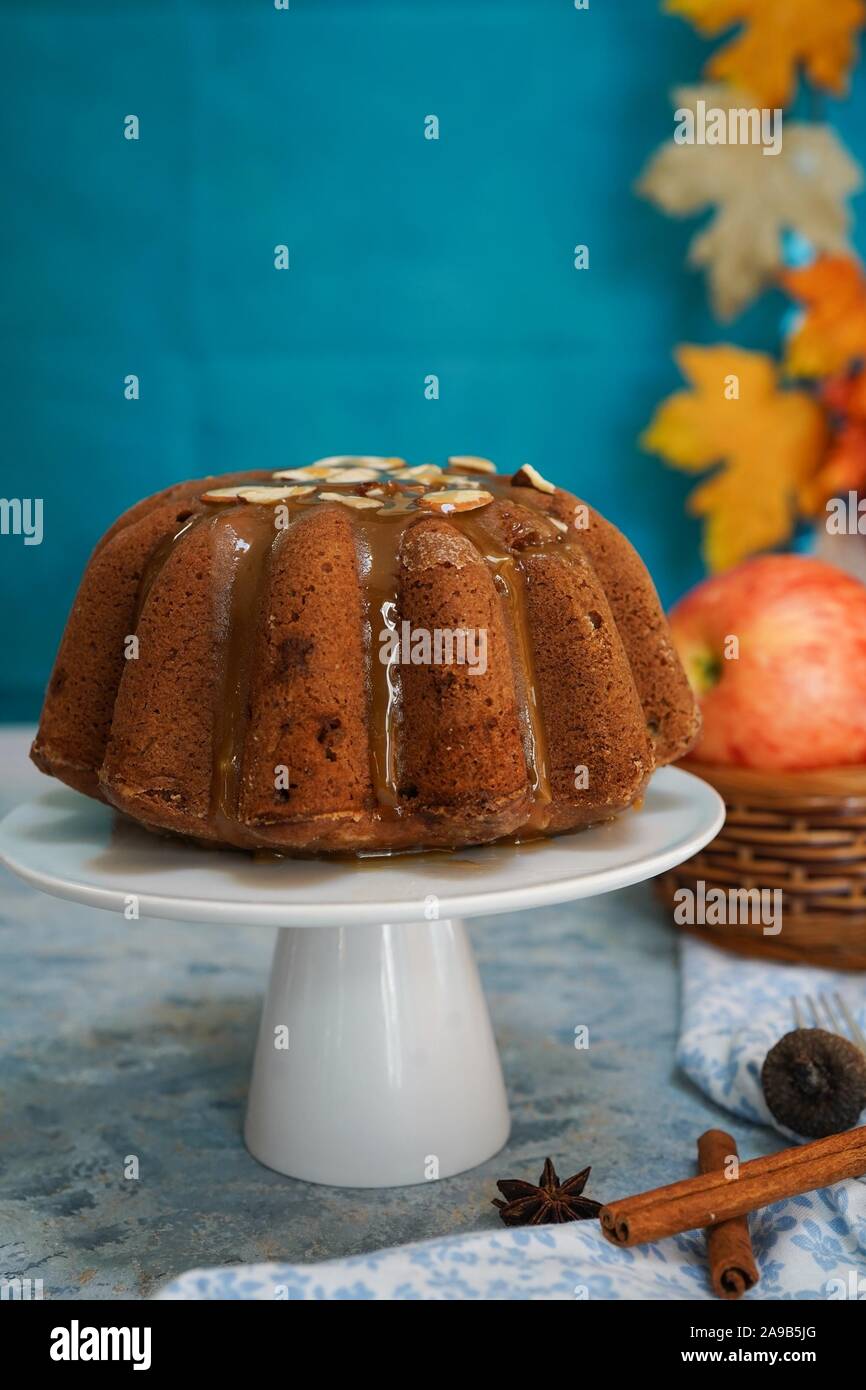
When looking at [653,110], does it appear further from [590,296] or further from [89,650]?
[89,650]

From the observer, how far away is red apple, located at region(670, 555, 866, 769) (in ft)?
5.50

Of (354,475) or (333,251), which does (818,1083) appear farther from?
(333,251)

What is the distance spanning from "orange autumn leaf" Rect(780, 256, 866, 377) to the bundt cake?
1.24 meters

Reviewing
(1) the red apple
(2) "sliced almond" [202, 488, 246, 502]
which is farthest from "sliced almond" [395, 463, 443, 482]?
(1) the red apple

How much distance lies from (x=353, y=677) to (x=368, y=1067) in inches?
14.4

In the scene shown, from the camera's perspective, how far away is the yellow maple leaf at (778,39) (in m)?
2.23

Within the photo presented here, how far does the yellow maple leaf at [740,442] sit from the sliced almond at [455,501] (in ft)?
4.12

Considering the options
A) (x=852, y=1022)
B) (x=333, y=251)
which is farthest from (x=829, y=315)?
(x=852, y=1022)

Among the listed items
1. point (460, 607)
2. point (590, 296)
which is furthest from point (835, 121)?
point (460, 607)

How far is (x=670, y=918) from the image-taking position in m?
1.84

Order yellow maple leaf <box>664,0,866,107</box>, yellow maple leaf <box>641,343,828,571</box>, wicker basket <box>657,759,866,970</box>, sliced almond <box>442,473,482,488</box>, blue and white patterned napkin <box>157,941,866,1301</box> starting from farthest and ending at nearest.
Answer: yellow maple leaf <box>641,343,828,571</box>, yellow maple leaf <box>664,0,866,107</box>, wicker basket <box>657,759,866,970</box>, sliced almond <box>442,473,482,488</box>, blue and white patterned napkin <box>157,941,866,1301</box>

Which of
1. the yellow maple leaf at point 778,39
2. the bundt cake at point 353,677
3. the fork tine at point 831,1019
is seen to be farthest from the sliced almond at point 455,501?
the yellow maple leaf at point 778,39

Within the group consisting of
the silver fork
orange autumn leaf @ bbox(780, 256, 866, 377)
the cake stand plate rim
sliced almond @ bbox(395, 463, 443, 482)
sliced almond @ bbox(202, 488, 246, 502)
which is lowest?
the silver fork

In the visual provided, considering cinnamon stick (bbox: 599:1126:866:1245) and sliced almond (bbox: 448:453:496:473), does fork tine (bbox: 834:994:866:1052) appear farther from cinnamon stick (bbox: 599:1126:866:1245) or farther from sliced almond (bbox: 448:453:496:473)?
sliced almond (bbox: 448:453:496:473)
